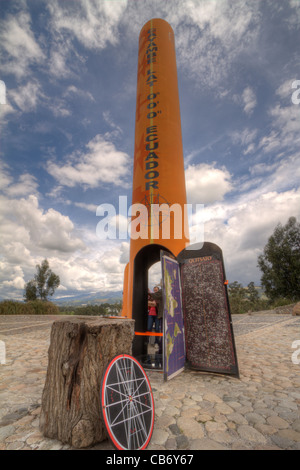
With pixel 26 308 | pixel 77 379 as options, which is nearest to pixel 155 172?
pixel 77 379

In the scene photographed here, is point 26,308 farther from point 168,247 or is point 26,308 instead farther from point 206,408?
point 206,408

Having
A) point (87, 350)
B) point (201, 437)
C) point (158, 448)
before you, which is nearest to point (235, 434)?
point (201, 437)

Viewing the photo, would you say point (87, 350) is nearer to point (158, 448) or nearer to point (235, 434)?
point (158, 448)

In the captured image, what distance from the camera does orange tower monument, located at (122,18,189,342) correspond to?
548 cm

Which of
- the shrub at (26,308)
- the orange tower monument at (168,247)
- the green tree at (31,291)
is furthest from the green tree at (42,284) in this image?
the orange tower monument at (168,247)

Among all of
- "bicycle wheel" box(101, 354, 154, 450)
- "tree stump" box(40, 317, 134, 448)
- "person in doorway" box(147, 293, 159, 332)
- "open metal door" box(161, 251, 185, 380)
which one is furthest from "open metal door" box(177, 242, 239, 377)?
"tree stump" box(40, 317, 134, 448)

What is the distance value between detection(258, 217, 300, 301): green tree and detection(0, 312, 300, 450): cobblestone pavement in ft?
69.7

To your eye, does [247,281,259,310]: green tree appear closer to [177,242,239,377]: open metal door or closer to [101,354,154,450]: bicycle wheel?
[177,242,239,377]: open metal door

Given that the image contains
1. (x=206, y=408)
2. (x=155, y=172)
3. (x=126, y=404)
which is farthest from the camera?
(x=155, y=172)

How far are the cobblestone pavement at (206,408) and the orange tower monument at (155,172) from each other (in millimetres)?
2337

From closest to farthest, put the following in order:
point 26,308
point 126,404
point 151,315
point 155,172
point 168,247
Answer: point 126,404 < point 168,247 < point 155,172 < point 151,315 < point 26,308

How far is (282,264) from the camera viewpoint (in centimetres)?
2358

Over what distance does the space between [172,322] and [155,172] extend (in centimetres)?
374
